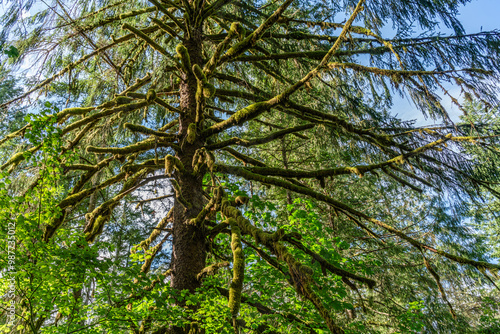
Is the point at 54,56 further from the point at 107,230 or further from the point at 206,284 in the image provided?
the point at 107,230

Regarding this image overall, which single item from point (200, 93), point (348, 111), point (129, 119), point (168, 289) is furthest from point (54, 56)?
point (348, 111)

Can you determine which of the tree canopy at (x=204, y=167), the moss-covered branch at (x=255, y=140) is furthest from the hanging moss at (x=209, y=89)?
the moss-covered branch at (x=255, y=140)

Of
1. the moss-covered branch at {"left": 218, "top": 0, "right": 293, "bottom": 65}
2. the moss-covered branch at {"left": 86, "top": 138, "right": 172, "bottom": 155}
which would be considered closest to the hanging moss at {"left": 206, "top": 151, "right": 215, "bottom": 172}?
the moss-covered branch at {"left": 86, "top": 138, "right": 172, "bottom": 155}

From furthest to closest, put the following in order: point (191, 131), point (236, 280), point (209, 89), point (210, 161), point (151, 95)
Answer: point (191, 131) → point (151, 95) → point (209, 89) → point (210, 161) → point (236, 280)

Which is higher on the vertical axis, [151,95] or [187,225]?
[151,95]

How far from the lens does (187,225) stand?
3.81m

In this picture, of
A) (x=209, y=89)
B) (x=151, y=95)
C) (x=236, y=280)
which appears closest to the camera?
(x=236, y=280)

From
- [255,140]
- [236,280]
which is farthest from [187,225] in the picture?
Answer: [236,280]

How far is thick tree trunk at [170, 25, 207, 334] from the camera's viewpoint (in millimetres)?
3627

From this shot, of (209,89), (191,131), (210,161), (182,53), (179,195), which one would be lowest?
(179,195)

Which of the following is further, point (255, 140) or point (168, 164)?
point (255, 140)

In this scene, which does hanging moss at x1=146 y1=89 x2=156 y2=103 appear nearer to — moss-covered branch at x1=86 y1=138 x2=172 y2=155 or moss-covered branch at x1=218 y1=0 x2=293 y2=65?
moss-covered branch at x1=86 y1=138 x2=172 y2=155

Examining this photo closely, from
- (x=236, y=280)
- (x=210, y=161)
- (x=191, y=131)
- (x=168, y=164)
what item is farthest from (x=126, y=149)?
(x=236, y=280)

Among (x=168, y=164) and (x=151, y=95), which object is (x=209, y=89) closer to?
(x=151, y=95)
